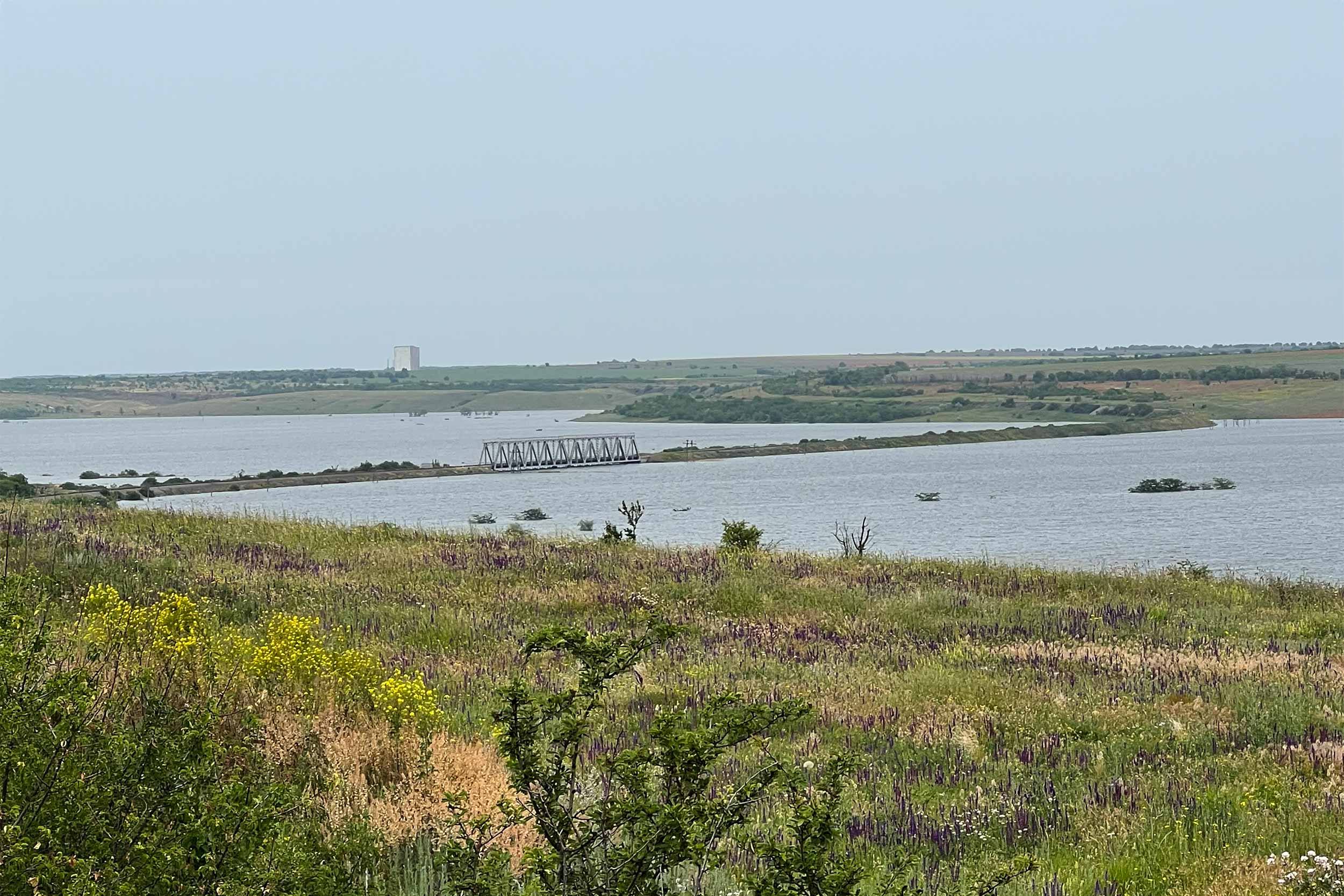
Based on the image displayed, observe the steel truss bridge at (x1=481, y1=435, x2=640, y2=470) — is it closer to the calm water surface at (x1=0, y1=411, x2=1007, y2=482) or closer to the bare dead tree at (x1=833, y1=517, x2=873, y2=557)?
the calm water surface at (x1=0, y1=411, x2=1007, y2=482)

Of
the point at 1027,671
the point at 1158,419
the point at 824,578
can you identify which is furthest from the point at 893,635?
the point at 1158,419

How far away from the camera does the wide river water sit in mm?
45750

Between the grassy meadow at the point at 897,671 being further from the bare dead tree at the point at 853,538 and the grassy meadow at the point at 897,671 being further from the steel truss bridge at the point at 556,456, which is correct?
the steel truss bridge at the point at 556,456

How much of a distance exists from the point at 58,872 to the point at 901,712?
26.6 feet

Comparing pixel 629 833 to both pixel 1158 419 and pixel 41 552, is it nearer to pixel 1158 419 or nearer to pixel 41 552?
pixel 41 552

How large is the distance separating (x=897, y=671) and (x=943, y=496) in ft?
205

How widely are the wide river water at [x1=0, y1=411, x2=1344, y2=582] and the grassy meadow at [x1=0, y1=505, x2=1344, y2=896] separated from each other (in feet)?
27.8

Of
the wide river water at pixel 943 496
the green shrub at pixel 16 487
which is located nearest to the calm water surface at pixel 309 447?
the wide river water at pixel 943 496

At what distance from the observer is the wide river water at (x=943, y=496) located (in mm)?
45750

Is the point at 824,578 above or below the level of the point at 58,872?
below

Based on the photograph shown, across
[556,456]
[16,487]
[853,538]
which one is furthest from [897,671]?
[556,456]

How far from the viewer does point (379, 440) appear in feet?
569

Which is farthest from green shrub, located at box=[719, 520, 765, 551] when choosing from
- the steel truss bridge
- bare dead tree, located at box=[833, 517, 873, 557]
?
the steel truss bridge

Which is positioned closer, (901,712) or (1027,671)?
(901,712)
